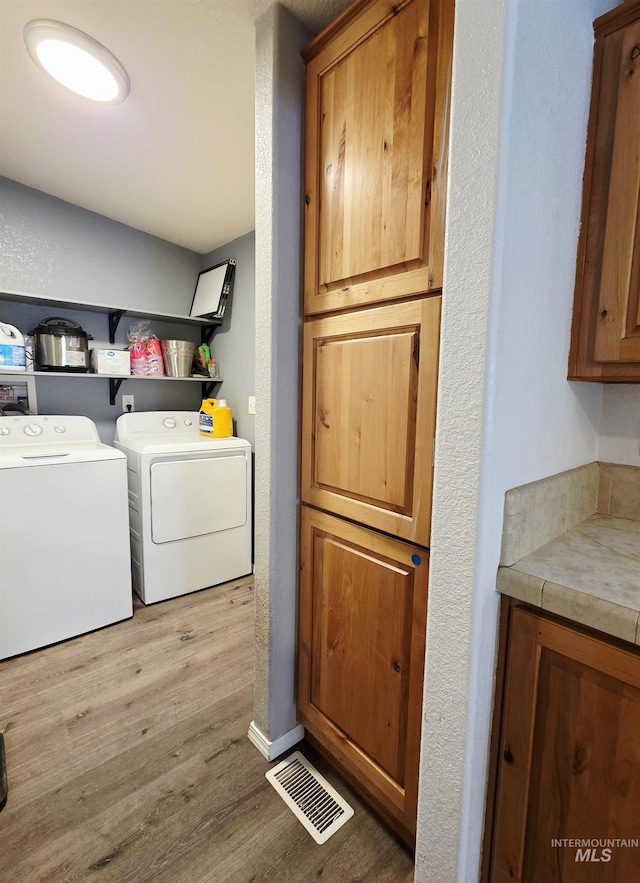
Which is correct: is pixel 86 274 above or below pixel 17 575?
above

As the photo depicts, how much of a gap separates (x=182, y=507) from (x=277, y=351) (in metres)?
1.49

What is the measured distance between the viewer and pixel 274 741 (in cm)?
142

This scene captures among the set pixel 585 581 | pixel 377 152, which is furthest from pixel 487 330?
pixel 377 152

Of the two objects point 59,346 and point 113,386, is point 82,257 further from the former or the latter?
point 113,386

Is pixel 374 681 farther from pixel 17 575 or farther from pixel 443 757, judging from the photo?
pixel 17 575

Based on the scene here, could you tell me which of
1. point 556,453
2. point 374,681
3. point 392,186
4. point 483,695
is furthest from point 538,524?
point 392,186

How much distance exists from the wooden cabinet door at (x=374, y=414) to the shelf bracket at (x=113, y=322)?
6.18 feet

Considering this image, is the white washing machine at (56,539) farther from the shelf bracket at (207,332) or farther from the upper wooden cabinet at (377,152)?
the upper wooden cabinet at (377,152)

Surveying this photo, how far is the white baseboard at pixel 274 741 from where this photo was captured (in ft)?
4.66

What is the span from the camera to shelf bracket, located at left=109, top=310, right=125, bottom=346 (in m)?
2.62

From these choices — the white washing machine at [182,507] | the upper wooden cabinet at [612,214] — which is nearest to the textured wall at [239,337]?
the white washing machine at [182,507]

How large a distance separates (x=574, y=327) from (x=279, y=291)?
2.69ft

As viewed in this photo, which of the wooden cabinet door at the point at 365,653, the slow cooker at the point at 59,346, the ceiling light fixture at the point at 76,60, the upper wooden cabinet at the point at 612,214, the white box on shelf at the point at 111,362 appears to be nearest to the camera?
the upper wooden cabinet at the point at 612,214

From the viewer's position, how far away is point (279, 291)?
1.25 metres
